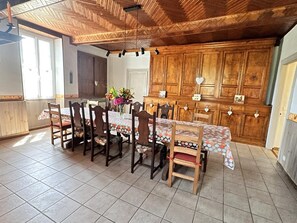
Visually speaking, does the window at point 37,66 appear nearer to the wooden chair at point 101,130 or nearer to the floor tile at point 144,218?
the wooden chair at point 101,130

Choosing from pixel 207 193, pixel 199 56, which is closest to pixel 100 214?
pixel 207 193

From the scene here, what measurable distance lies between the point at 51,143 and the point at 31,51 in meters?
2.75

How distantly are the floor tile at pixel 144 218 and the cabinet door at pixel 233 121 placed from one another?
11.0 ft

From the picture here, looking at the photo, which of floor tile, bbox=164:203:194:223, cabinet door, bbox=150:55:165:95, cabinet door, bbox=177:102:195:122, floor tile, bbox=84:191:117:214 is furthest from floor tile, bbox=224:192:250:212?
cabinet door, bbox=150:55:165:95

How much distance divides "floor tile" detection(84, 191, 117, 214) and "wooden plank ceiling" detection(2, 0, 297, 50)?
3.08 metres

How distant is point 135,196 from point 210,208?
0.93 m

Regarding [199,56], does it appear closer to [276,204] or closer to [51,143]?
[276,204]

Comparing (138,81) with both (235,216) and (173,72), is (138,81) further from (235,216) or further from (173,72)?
(235,216)

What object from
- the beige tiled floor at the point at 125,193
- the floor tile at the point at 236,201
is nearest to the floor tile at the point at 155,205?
the beige tiled floor at the point at 125,193

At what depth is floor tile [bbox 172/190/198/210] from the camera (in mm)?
1851

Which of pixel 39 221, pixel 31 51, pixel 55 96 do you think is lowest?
Answer: pixel 39 221

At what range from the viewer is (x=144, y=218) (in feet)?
5.35

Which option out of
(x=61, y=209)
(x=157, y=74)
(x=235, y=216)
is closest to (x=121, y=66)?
(x=157, y=74)

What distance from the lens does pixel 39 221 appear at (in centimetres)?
154
